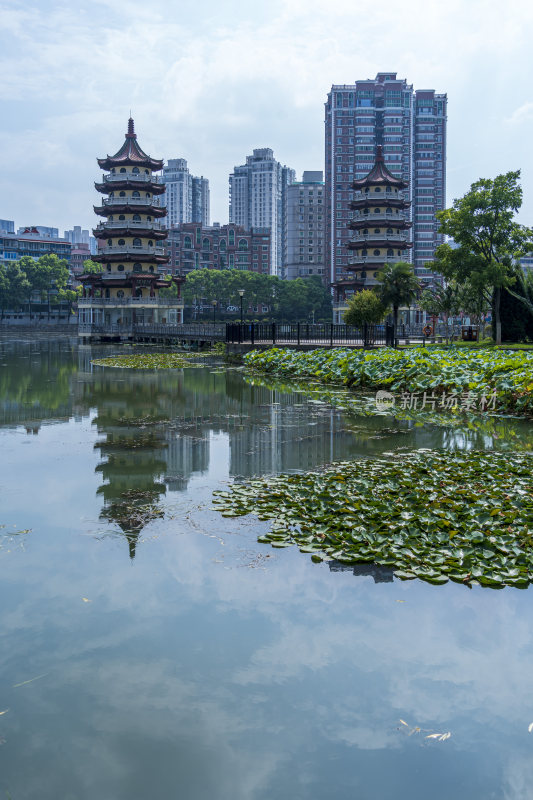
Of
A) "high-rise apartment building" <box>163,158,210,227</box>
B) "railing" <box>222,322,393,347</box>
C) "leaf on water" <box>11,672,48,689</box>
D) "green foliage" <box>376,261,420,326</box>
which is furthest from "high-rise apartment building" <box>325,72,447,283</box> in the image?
"leaf on water" <box>11,672,48,689</box>

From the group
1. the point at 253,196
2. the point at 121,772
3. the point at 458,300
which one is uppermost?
the point at 253,196

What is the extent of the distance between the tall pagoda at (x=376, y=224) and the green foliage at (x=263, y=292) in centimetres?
3270

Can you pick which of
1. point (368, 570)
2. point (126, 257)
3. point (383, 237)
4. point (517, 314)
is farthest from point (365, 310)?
point (126, 257)

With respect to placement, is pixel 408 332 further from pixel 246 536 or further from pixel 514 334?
pixel 246 536

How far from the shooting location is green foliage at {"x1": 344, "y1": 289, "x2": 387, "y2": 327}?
34.9 meters

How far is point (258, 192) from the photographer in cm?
17625

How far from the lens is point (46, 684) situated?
13.1 feet

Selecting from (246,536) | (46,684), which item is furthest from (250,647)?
(246,536)

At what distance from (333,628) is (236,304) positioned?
10425cm

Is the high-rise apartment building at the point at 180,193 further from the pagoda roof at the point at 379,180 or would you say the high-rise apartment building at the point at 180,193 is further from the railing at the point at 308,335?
the railing at the point at 308,335

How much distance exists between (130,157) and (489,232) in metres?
37.0

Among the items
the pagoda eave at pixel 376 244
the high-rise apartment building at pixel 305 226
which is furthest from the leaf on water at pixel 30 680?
the high-rise apartment building at pixel 305 226

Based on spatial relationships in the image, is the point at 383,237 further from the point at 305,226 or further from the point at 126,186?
the point at 305,226

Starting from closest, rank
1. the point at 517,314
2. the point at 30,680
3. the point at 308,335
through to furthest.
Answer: the point at 30,680 → the point at 517,314 → the point at 308,335
